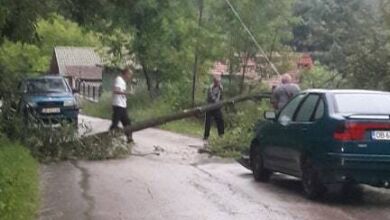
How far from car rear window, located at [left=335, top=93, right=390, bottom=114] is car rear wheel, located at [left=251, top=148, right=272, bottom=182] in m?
2.48

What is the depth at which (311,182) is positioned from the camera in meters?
12.6

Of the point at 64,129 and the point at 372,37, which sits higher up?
the point at 372,37

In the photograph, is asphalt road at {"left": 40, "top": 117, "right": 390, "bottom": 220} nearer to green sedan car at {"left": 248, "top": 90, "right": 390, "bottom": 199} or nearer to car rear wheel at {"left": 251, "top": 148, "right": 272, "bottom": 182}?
car rear wheel at {"left": 251, "top": 148, "right": 272, "bottom": 182}

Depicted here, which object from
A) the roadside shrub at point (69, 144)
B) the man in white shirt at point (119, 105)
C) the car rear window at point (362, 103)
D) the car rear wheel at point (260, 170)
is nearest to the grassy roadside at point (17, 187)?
the roadside shrub at point (69, 144)

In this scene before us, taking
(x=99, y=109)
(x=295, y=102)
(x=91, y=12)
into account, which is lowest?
(x=99, y=109)

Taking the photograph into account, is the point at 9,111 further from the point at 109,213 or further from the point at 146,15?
the point at 146,15

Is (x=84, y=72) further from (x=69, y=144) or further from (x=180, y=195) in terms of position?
(x=180, y=195)

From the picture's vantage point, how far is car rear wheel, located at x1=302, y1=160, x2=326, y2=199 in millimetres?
12461

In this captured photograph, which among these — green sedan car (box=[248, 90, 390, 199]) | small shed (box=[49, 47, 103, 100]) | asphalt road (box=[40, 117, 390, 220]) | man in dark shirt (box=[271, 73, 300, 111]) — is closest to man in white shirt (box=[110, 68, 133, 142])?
asphalt road (box=[40, 117, 390, 220])

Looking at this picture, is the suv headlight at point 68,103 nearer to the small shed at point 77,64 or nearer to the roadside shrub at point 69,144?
the roadside shrub at point 69,144

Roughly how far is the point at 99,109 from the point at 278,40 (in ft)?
51.7

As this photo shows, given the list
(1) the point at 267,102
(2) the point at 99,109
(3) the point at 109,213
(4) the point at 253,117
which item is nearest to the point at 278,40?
(1) the point at 267,102

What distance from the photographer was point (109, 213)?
36.5 feet

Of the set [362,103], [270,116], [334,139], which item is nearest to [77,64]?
[270,116]
